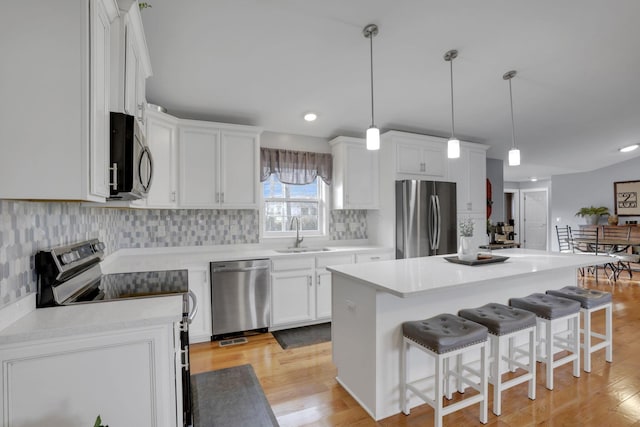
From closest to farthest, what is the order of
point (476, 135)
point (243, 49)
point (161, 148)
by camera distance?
point (243, 49) < point (161, 148) < point (476, 135)

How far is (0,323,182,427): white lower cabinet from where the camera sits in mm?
1094

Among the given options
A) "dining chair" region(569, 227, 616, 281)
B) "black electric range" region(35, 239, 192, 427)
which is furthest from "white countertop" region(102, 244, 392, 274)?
"dining chair" region(569, 227, 616, 281)

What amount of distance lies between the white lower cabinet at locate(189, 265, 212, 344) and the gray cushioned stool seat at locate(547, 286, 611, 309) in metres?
3.09

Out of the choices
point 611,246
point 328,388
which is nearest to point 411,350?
point 328,388

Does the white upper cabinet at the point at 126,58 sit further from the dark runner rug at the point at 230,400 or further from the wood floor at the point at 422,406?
the wood floor at the point at 422,406

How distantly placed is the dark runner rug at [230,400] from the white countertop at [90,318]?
989mm

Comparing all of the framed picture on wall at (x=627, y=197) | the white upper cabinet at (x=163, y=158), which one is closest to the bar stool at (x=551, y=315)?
the white upper cabinet at (x=163, y=158)

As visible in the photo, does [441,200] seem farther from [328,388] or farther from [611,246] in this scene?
[611,246]

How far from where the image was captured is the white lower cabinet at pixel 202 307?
9.80 ft

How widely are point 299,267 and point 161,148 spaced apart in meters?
1.83

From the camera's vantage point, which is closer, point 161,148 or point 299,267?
point 161,148

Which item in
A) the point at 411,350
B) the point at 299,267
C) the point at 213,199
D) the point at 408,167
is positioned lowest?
the point at 411,350

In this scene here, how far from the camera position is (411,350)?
2027 millimetres

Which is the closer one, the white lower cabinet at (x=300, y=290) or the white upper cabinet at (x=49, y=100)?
the white upper cabinet at (x=49, y=100)
